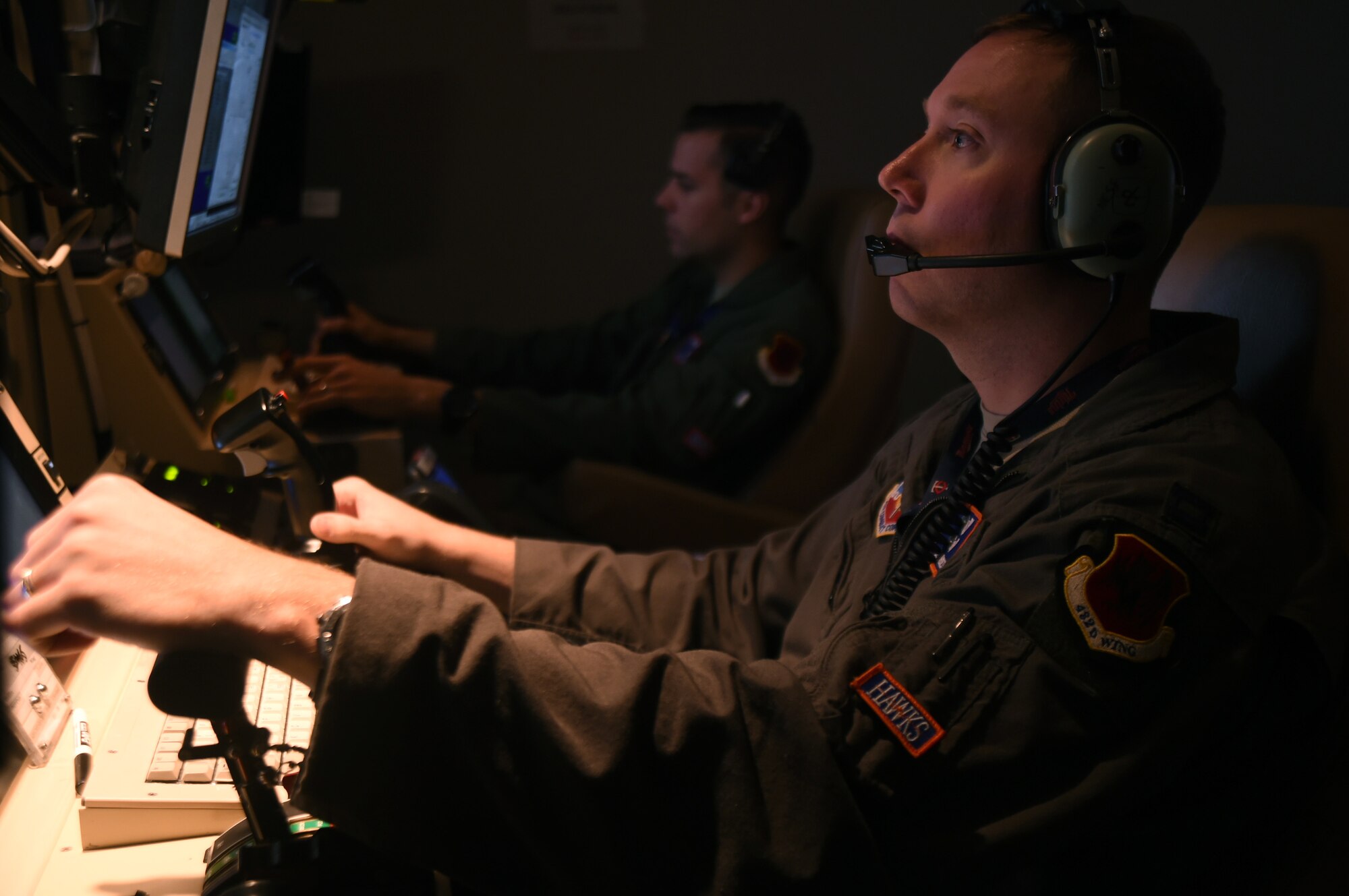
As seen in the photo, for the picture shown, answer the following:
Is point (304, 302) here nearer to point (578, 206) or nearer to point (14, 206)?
point (578, 206)

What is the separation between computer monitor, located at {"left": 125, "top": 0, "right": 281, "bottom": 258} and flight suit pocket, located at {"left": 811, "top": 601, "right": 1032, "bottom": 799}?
Answer: 0.93 m

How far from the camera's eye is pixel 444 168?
8.48 feet

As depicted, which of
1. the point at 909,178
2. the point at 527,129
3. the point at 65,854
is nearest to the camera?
the point at 65,854

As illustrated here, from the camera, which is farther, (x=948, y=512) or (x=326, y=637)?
(x=948, y=512)

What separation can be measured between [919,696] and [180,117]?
1028 millimetres

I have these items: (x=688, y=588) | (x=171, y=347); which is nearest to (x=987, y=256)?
(x=688, y=588)

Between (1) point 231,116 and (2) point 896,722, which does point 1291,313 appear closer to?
(2) point 896,722

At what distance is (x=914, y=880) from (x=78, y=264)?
1.42m

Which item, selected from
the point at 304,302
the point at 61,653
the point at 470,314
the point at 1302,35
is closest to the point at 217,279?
the point at 304,302

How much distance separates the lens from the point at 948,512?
0.88m

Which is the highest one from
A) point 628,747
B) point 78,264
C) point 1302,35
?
point 1302,35

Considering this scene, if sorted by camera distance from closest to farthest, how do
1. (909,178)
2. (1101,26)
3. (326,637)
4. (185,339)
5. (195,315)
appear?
(326,637), (1101,26), (909,178), (185,339), (195,315)

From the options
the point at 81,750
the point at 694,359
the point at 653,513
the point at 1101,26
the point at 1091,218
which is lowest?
the point at 653,513

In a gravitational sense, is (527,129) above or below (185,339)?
above
